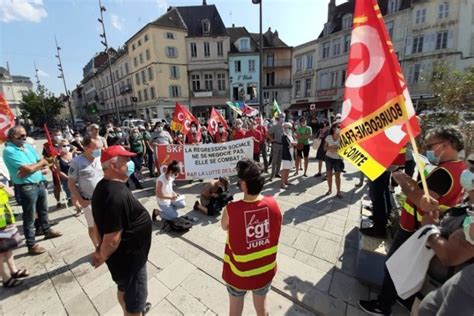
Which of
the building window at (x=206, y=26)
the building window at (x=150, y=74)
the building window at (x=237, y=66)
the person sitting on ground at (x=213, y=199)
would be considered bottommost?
the person sitting on ground at (x=213, y=199)

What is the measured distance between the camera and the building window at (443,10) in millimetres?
19875

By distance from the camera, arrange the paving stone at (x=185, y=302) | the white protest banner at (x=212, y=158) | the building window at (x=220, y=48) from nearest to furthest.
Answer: the paving stone at (x=185, y=302) < the white protest banner at (x=212, y=158) < the building window at (x=220, y=48)

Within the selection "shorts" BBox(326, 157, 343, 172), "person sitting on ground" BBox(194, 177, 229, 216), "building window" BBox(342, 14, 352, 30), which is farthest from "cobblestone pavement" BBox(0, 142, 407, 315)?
"building window" BBox(342, 14, 352, 30)

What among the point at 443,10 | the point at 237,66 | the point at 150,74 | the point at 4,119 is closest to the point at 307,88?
the point at 237,66

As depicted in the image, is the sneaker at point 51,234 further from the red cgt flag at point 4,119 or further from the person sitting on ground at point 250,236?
the person sitting on ground at point 250,236

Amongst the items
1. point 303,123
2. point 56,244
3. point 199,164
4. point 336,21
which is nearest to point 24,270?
point 56,244

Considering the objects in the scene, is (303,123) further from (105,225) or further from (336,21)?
(336,21)

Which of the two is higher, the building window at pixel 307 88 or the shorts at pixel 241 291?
the building window at pixel 307 88

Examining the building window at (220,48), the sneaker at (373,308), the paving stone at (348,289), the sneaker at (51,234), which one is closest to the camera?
the sneaker at (373,308)

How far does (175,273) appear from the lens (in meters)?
3.17

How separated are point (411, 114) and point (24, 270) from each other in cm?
493

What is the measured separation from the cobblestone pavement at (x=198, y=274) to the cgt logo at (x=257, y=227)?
124 cm

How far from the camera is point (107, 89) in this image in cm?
4609

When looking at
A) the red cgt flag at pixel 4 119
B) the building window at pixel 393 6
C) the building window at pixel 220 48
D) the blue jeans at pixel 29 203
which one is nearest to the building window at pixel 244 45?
the building window at pixel 220 48
